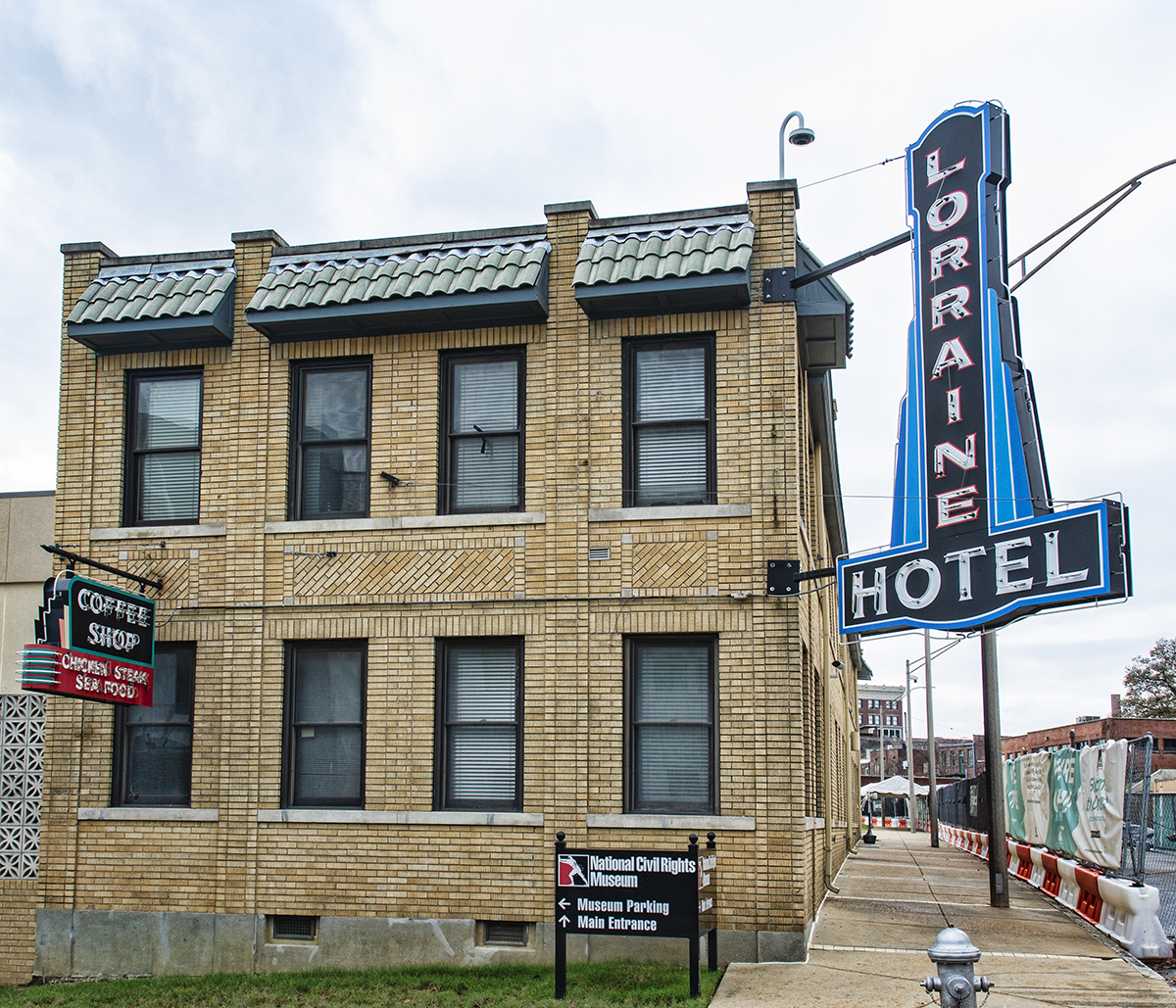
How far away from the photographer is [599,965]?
37.5 ft

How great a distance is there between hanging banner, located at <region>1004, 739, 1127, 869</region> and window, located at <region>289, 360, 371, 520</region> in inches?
369

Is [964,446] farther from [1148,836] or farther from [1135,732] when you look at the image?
[1135,732]

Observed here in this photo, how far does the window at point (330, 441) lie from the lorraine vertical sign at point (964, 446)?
546 centimetres

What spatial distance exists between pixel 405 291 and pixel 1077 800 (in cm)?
1154

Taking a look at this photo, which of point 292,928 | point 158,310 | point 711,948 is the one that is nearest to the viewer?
point 711,948

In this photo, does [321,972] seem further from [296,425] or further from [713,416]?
[713,416]

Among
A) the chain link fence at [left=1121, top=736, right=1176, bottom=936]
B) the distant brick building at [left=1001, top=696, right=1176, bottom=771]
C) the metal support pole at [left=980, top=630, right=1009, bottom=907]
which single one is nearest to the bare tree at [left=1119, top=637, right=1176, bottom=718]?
the distant brick building at [left=1001, top=696, right=1176, bottom=771]

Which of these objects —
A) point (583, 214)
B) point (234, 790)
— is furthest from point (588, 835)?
point (583, 214)

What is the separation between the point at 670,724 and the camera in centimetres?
1221

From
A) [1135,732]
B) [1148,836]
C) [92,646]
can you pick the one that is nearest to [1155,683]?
[1135,732]

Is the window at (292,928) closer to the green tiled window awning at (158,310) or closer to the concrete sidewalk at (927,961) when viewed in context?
the concrete sidewalk at (927,961)

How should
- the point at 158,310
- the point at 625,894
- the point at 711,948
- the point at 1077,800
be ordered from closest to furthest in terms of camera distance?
the point at 625,894
the point at 711,948
the point at 158,310
the point at 1077,800

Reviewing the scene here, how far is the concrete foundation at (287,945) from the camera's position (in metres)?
11.6

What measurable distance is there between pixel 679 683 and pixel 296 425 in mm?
5211
